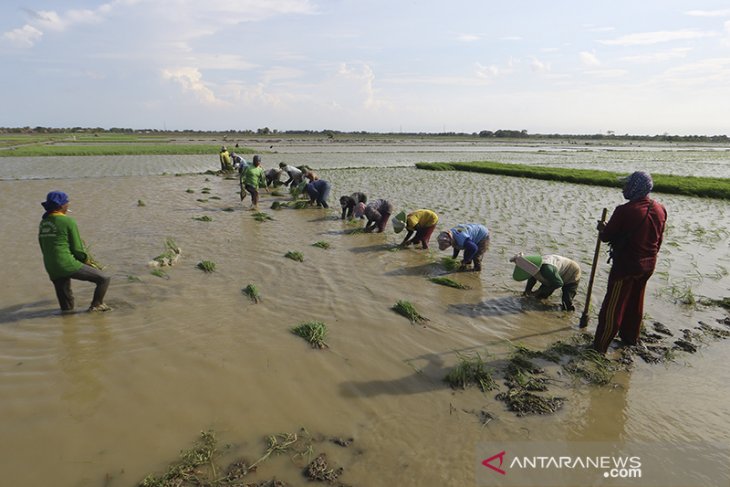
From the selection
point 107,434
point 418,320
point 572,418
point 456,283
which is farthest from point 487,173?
point 107,434

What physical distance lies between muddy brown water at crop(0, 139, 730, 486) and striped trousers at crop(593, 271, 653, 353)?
1.55 feet

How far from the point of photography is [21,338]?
4.69 meters

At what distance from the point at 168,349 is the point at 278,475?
2245mm

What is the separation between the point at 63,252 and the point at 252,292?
2338mm

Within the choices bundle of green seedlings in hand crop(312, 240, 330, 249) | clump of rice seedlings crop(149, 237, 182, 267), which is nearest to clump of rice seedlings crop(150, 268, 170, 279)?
clump of rice seedlings crop(149, 237, 182, 267)

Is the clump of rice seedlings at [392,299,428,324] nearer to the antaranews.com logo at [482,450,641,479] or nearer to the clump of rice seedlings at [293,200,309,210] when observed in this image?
the antaranews.com logo at [482,450,641,479]

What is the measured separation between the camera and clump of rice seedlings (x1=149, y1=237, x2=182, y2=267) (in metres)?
7.17

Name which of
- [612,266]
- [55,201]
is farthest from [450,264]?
[55,201]

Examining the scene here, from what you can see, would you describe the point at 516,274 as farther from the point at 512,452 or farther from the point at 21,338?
the point at 21,338

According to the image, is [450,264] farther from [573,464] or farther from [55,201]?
[55,201]

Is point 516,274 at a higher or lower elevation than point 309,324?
higher

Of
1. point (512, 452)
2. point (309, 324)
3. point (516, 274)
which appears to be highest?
point (516, 274)

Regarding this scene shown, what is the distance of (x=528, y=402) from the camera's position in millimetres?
3838

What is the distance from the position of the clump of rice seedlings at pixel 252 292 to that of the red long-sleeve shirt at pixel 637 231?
14.8 feet
